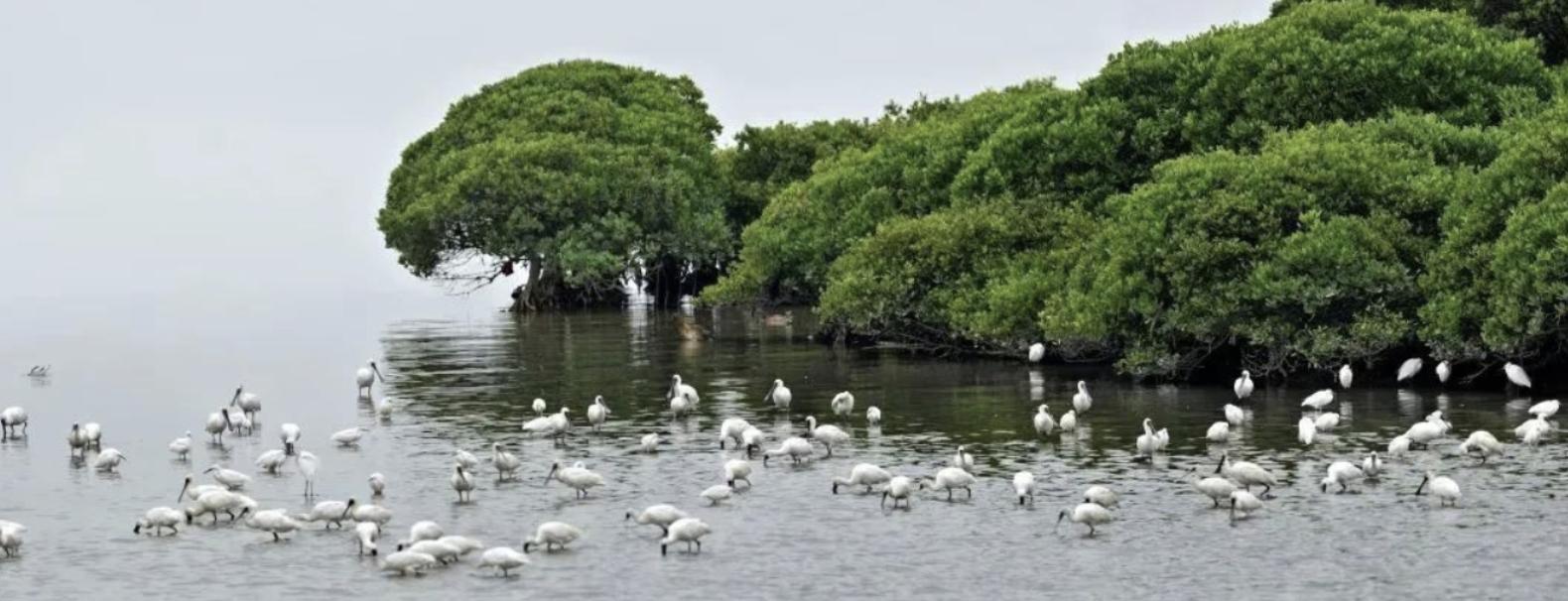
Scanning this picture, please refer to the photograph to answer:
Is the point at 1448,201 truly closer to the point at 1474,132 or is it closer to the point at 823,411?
the point at 1474,132

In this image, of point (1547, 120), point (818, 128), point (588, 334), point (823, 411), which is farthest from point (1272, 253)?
point (818, 128)

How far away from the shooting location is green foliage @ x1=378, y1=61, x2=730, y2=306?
85000 mm

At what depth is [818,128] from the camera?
98.0 metres

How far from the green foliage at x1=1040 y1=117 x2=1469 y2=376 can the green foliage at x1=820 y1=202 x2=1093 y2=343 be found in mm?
4227

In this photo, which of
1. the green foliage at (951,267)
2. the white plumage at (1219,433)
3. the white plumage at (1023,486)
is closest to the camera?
the white plumage at (1023,486)

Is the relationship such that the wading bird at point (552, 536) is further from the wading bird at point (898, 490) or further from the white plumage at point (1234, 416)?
the white plumage at point (1234, 416)

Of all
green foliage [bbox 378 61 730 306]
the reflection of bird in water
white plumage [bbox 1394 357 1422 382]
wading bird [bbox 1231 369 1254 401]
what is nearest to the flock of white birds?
wading bird [bbox 1231 369 1254 401]

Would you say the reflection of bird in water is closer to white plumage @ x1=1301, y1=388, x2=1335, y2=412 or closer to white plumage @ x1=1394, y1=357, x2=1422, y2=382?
white plumage @ x1=1394, y1=357, x2=1422, y2=382

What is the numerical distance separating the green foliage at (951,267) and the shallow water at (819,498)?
1818 mm

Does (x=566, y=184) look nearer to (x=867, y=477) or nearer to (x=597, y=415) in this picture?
(x=597, y=415)

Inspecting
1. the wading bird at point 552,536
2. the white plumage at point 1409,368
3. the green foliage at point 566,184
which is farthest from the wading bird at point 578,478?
the green foliage at point 566,184

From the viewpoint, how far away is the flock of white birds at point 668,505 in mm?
25094

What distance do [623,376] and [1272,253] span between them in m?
15.7

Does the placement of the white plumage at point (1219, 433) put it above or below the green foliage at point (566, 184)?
below
